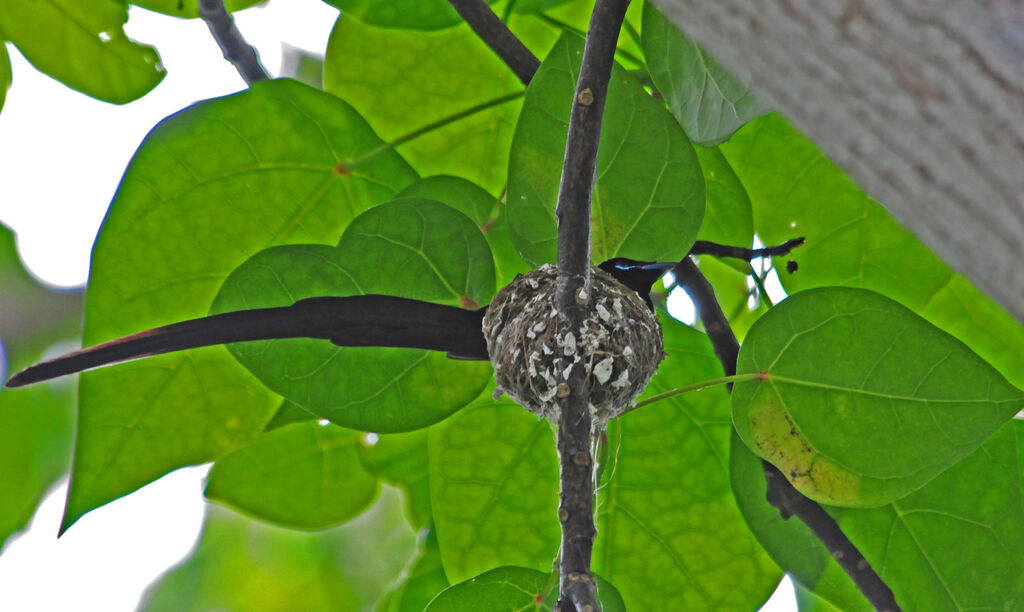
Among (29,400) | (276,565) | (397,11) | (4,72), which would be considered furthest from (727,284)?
(276,565)

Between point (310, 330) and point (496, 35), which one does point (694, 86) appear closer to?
point (496, 35)

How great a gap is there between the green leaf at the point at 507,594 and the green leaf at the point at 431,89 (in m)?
0.31

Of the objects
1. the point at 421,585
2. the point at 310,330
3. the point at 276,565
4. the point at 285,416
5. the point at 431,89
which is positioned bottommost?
the point at 276,565

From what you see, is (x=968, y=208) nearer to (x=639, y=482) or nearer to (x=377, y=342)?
(x=377, y=342)

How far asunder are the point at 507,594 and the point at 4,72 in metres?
0.49

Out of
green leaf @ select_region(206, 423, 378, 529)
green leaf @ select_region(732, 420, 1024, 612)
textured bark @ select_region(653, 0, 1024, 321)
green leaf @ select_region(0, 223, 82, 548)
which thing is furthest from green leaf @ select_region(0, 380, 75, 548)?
textured bark @ select_region(653, 0, 1024, 321)

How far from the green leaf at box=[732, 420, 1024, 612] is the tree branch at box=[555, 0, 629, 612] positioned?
0.71 feet

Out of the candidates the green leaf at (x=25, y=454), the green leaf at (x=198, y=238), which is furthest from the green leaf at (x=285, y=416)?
the green leaf at (x=25, y=454)

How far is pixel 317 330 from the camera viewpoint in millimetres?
366

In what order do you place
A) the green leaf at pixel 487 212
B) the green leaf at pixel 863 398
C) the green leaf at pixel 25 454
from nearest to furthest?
the green leaf at pixel 863 398, the green leaf at pixel 487 212, the green leaf at pixel 25 454

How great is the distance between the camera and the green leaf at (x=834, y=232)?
0.60 metres

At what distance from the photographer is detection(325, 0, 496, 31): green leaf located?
22.2 inches

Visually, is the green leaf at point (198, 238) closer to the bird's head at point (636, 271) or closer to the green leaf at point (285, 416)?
the green leaf at point (285, 416)

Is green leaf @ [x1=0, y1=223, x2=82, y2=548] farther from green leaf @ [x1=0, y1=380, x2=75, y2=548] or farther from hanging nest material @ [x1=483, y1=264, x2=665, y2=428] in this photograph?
hanging nest material @ [x1=483, y1=264, x2=665, y2=428]
